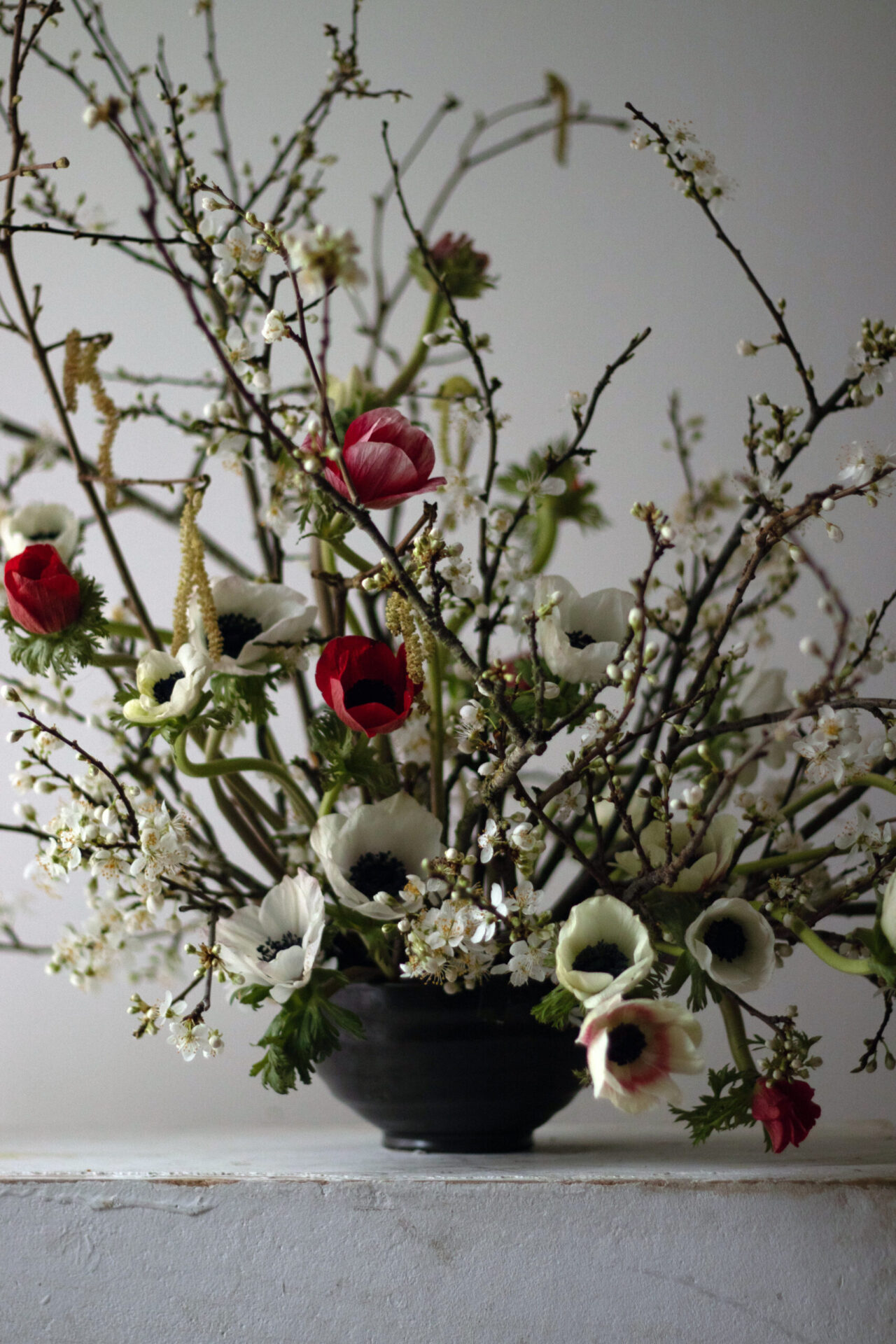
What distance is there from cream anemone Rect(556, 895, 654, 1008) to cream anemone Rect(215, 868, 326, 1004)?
4.7 inches

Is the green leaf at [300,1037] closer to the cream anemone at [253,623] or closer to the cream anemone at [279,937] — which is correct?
the cream anemone at [279,937]

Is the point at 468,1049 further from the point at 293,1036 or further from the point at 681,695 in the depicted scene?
the point at 681,695

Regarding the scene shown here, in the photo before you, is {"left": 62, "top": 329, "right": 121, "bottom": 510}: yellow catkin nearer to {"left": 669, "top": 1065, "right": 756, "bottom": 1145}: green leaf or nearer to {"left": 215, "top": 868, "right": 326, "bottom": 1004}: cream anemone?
{"left": 215, "top": 868, "right": 326, "bottom": 1004}: cream anemone

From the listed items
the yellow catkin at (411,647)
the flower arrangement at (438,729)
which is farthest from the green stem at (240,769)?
the yellow catkin at (411,647)

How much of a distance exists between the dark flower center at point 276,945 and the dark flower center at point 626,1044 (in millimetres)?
171

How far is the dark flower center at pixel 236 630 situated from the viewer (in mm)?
606

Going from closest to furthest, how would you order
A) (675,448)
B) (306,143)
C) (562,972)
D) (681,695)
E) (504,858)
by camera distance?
1. (562,972)
2. (504,858)
3. (306,143)
4. (681,695)
5. (675,448)

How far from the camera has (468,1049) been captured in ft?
1.95

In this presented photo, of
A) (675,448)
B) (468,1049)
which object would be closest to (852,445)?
(468,1049)

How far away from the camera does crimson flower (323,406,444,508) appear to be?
0.51m

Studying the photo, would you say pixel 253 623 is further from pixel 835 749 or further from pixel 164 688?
pixel 835 749

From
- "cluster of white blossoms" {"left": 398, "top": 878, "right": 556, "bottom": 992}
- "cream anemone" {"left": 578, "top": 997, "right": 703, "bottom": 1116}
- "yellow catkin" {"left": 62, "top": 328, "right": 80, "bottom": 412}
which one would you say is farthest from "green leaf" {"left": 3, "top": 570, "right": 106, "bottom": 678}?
"cream anemone" {"left": 578, "top": 997, "right": 703, "bottom": 1116}

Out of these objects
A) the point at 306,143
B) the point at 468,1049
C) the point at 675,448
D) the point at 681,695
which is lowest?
the point at 468,1049

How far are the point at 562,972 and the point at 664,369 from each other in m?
0.73
